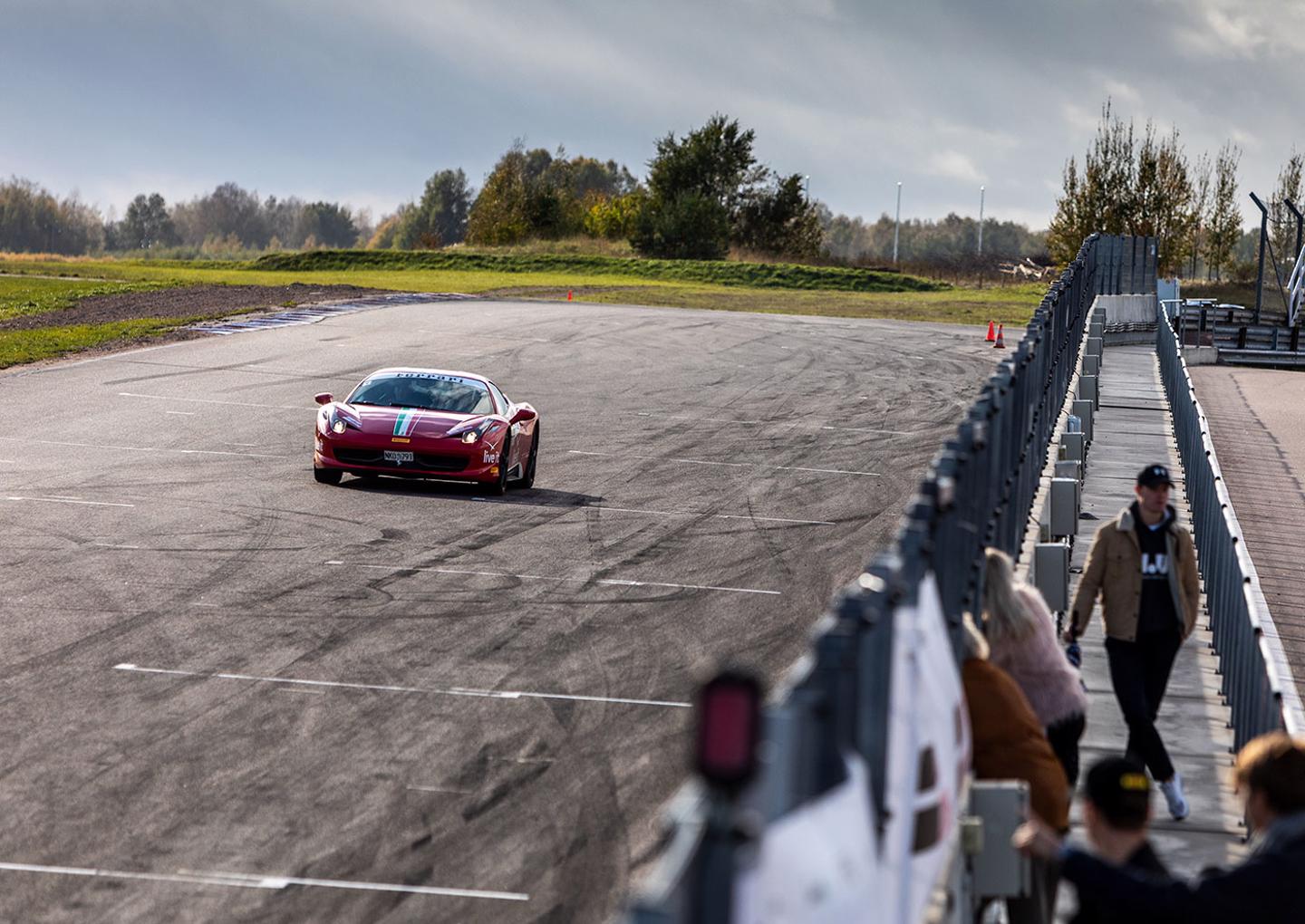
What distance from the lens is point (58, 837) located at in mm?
8656

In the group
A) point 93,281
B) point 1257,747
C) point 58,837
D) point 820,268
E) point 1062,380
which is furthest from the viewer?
point 820,268

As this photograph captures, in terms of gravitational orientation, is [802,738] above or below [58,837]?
above

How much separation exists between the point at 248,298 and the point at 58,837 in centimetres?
4548

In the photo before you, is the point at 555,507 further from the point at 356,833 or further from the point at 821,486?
the point at 356,833

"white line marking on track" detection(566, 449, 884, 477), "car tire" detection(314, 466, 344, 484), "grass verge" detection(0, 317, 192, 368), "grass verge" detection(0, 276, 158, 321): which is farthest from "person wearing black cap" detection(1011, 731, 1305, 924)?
"grass verge" detection(0, 276, 158, 321)

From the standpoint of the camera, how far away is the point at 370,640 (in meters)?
13.0

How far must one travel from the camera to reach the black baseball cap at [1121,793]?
5.00m

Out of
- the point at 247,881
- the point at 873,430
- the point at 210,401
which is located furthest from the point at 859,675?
the point at 210,401

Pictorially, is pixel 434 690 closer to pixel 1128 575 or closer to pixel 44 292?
pixel 1128 575

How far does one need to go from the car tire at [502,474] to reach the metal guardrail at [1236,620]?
745 centimetres

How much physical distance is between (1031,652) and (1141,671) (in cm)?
236

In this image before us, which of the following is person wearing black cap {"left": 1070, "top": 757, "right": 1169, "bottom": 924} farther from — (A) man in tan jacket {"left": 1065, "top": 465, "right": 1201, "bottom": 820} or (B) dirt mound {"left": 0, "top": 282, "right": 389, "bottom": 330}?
(B) dirt mound {"left": 0, "top": 282, "right": 389, "bottom": 330}

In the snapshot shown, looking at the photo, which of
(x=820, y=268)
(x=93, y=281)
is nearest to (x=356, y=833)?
(x=93, y=281)

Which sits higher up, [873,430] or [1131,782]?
[1131,782]
